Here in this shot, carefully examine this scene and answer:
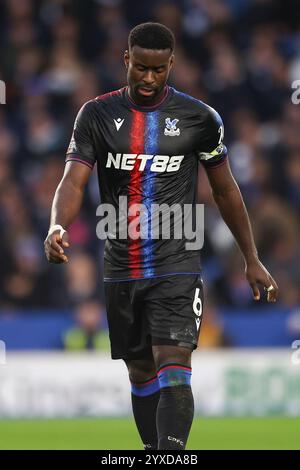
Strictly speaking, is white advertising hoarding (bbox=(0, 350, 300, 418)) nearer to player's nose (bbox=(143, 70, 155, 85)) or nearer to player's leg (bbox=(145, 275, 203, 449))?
player's leg (bbox=(145, 275, 203, 449))

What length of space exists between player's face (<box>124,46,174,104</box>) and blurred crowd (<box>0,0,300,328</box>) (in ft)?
18.5

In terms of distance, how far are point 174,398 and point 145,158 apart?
1288mm

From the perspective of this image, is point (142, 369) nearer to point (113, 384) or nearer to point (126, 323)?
point (126, 323)

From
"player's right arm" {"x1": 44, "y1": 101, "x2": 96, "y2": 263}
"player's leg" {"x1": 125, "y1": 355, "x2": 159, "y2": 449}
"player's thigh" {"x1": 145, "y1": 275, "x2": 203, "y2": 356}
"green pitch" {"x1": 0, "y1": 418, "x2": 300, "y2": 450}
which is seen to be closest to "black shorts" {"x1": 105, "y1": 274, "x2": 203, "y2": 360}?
"player's thigh" {"x1": 145, "y1": 275, "x2": 203, "y2": 356}

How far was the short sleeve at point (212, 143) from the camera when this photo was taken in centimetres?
652

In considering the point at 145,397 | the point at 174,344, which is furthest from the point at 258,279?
the point at 145,397

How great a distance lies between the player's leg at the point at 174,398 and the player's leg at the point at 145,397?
51 cm

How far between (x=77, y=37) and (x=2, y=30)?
0.97 m

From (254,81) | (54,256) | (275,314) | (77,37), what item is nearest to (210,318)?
(275,314)

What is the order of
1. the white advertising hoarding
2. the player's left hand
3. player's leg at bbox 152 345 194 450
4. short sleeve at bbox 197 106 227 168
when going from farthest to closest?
the white advertising hoarding, the player's left hand, short sleeve at bbox 197 106 227 168, player's leg at bbox 152 345 194 450

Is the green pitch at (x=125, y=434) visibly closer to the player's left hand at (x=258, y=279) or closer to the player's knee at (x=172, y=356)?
the player's left hand at (x=258, y=279)

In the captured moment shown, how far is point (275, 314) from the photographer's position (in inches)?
461

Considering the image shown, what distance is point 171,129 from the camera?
6.43 m

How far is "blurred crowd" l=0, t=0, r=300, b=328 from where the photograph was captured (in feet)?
39.8
